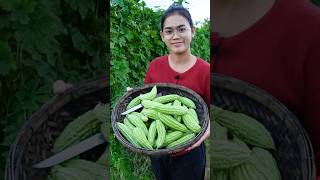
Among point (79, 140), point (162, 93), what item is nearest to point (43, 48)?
point (79, 140)

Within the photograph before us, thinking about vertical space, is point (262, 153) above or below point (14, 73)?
below

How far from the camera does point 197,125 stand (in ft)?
6.84

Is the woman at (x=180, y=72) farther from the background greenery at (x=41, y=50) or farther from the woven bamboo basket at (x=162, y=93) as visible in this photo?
the background greenery at (x=41, y=50)

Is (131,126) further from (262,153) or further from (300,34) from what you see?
(300,34)

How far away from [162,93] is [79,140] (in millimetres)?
433

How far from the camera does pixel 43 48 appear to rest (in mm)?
1972

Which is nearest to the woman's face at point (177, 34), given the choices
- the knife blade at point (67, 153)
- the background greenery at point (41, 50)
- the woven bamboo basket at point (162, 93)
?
the woven bamboo basket at point (162, 93)

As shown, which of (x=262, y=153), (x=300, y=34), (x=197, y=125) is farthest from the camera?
(x=197, y=125)

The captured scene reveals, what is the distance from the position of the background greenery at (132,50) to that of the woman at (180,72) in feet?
0.10

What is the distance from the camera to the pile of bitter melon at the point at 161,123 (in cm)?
209

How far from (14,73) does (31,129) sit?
9.5 inches

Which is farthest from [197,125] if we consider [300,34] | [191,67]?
[300,34]

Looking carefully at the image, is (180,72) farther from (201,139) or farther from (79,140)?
(79,140)

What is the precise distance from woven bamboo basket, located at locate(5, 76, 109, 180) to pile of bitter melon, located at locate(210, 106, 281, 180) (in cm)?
48
